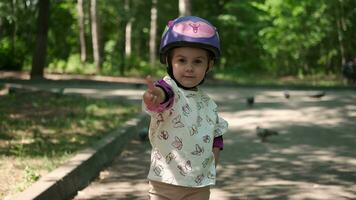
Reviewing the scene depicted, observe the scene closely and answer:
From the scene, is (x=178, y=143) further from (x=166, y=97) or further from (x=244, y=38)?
(x=244, y=38)

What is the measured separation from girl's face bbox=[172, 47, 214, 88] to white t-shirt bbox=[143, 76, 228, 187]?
0.06m

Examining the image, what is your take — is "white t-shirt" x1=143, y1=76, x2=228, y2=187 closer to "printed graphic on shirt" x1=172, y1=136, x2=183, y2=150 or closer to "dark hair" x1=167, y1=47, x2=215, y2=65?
"printed graphic on shirt" x1=172, y1=136, x2=183, y2=150

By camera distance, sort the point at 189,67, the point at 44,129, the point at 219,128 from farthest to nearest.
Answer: the point at 44,129, the point at 219,128, the point at 189,67

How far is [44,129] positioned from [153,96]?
5386 millimetres

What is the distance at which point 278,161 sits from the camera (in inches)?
278

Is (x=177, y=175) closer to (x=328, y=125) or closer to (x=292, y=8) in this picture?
(x=328, y=125)

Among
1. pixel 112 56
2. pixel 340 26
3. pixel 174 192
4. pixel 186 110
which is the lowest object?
pixel 112 56

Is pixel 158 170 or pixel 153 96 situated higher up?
pixel 153 96

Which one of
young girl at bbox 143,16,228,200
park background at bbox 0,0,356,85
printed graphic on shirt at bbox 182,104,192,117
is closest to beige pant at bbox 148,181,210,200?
young girl at bbox 143,16,228,200

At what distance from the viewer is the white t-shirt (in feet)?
10.1

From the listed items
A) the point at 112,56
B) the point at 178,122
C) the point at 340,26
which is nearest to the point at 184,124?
the point at 178,122

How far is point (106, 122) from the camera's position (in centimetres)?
902

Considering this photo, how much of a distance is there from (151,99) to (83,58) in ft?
111

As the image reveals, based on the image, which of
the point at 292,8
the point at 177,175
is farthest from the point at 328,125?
the point at 292,8
